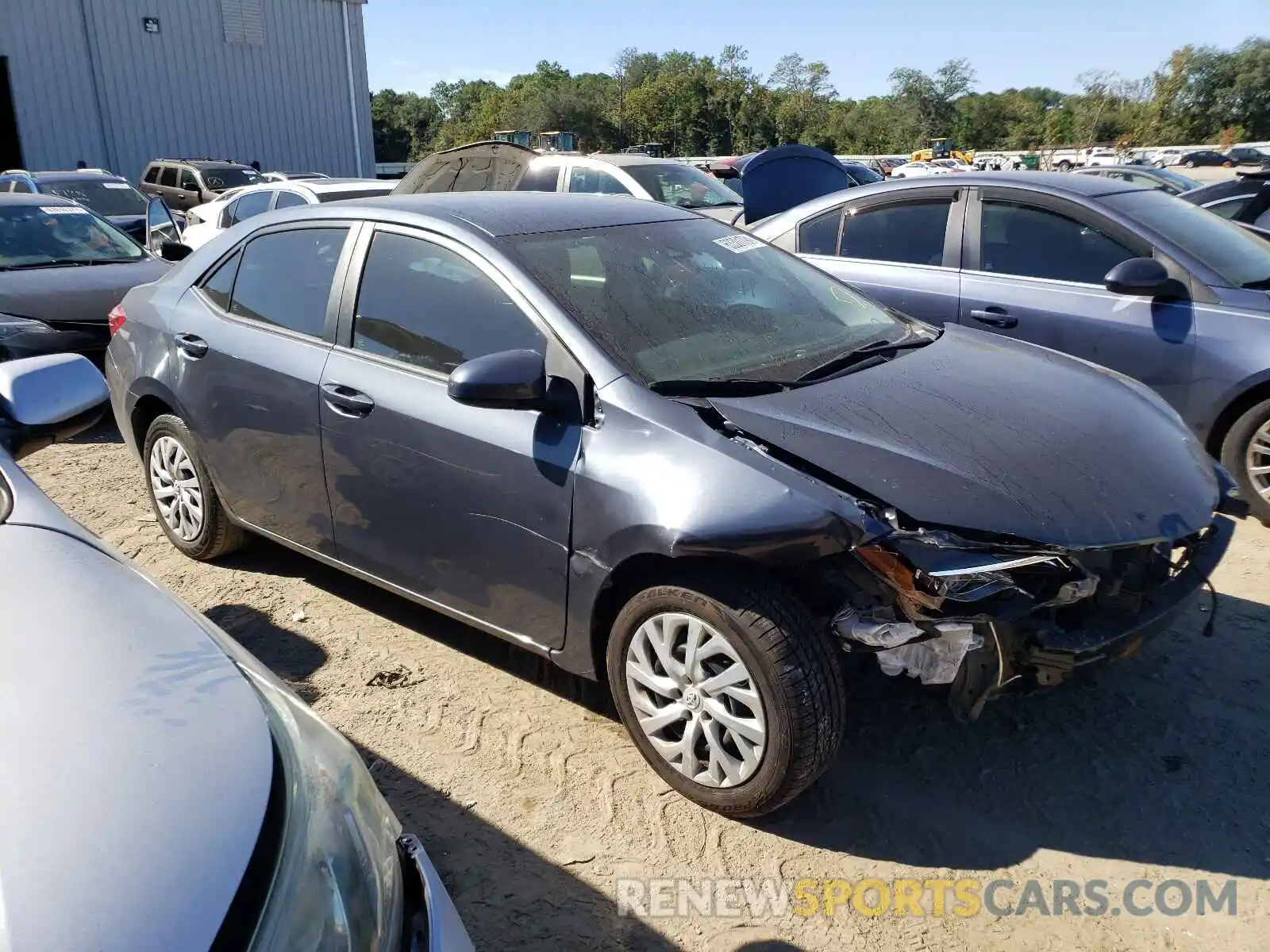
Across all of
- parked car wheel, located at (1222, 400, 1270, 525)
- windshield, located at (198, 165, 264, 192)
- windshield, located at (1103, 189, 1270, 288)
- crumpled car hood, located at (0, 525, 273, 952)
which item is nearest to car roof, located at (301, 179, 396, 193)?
windshield, located at (198, 165, 264, 192)

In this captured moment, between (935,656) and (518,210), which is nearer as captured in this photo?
(935,656)

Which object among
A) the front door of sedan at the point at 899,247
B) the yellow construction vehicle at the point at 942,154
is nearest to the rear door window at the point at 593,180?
the front door of sedan at the point at 899,247

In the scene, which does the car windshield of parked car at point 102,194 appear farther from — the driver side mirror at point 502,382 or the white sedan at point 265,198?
the driver side mirror at point 502,382

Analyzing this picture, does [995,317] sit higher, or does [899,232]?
[899,232]

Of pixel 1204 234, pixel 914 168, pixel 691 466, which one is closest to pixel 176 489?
pixel 691 466

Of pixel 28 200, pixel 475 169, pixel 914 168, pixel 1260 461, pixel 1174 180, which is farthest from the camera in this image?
pixel 914 168

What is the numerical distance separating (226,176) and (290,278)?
15131mm

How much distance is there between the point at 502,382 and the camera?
282cm

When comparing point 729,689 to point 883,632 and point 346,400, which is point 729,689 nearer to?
point 883,632

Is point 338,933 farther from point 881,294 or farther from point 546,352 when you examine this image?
point 881,294

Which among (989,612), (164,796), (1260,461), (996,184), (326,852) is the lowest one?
(1260,461)

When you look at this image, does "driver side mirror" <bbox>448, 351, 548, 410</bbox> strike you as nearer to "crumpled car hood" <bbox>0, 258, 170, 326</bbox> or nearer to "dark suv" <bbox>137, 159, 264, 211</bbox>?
"crumpled car hood" <bbox>0, 258, 170, 326</bbox>

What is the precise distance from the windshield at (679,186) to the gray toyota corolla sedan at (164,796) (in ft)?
30.2

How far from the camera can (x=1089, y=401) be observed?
3.26 meters
